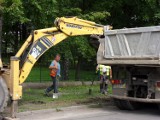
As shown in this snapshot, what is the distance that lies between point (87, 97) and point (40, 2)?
419 cm

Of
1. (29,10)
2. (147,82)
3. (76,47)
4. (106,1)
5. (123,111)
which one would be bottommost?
(123,111)

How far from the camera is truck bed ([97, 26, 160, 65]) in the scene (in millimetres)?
10734

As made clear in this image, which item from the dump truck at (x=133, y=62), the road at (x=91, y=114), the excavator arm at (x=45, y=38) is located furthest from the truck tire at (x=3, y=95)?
the dump truck at (x=133, y=62)

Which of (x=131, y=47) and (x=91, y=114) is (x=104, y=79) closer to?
(x=91, y=114)

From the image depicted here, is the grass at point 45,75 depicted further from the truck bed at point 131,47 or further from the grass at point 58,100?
the truck bed at point 131,47

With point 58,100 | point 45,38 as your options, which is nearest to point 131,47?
point 45,38

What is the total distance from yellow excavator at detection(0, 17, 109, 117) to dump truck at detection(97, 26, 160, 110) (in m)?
0.92

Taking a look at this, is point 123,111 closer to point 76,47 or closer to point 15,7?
point 15,7

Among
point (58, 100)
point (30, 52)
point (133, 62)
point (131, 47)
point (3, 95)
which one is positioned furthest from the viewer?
point (58, 100)

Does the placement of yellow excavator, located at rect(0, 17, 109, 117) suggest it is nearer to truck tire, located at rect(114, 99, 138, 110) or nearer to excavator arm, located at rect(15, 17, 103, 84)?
excavator arm, located at rect(15, 17, 103, 84)

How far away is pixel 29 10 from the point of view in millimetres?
14781

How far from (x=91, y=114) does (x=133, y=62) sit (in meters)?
2.10

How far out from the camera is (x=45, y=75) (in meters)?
19.1

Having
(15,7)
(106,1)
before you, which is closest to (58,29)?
(15,7)
